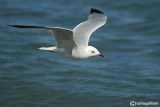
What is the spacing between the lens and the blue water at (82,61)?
9344 millimetres

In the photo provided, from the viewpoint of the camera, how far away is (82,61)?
40.5 feet

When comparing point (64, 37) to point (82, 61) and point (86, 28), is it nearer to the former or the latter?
point (86, 28)

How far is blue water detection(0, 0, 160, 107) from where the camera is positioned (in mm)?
9344

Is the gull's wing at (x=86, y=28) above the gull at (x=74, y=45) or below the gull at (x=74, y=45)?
above

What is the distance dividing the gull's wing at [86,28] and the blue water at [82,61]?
1.86m

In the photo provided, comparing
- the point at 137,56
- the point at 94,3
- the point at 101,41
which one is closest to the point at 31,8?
the point at 94,3

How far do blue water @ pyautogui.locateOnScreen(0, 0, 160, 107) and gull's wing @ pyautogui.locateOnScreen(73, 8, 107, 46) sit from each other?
1.86 meters

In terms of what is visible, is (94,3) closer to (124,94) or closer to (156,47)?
(156,47)

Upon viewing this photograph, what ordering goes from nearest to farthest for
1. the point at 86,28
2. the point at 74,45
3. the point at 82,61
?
the point at 74,45 → the point at 86,28 → the point at 82,61

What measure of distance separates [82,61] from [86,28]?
14.0ft

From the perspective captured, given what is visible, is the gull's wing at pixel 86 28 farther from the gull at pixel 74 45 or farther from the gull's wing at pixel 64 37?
the gull's wing at pixel 64 37

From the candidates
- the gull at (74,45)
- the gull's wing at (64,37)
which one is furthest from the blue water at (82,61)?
the gull's wing at (64,37)

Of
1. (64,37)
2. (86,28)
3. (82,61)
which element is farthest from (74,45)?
(82,61)

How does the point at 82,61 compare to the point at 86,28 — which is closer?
the point at 86,28
